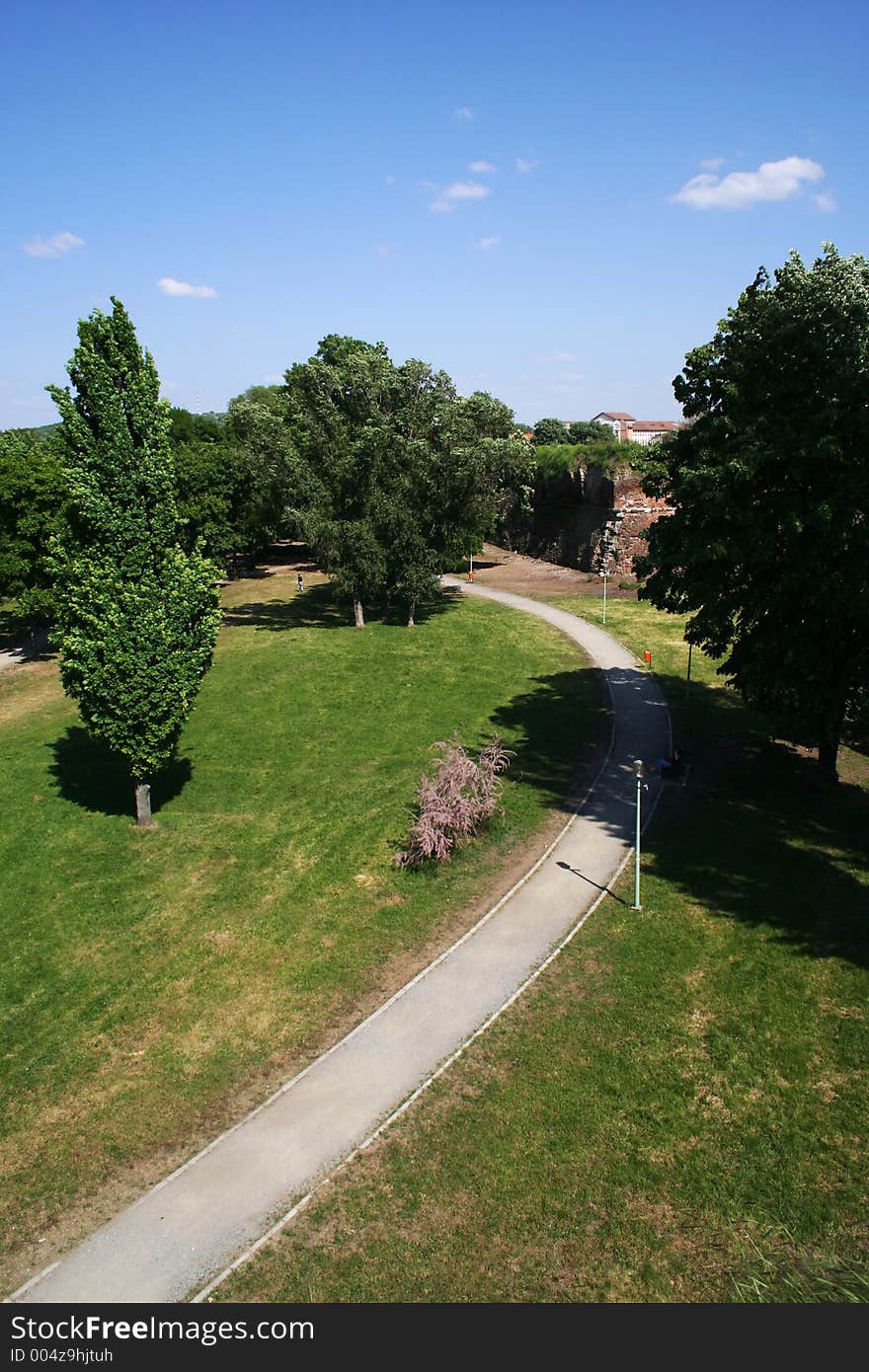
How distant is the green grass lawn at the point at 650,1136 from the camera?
11016 mm

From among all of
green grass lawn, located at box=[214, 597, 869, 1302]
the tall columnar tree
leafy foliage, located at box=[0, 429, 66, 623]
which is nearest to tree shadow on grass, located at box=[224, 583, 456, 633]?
leafy foliage, located at box=[0, 429, 66, 623]

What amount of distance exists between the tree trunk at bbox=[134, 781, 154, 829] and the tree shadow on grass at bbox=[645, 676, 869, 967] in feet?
46.9

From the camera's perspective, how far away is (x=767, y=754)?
27.9m

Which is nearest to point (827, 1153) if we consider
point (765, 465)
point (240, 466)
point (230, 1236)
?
point (230, 1236)

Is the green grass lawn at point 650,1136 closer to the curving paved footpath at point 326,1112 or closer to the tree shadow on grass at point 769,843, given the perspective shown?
the tree shadow on grass at point 769,843

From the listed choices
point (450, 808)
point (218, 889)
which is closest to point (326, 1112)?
point (218, 889)

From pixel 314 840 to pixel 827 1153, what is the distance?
14.4m

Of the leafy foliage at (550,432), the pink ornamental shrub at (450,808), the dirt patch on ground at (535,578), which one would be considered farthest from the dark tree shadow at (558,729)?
the leafy foliage at (550,432)

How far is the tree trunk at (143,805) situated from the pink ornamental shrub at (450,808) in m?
7.91

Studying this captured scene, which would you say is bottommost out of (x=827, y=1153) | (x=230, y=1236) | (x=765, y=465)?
(x=230, y=1236)

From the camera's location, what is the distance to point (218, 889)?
69.4 ft

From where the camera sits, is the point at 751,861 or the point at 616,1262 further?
the point at 751,861

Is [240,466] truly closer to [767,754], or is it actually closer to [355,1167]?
[767,754]

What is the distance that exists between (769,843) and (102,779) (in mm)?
21002
